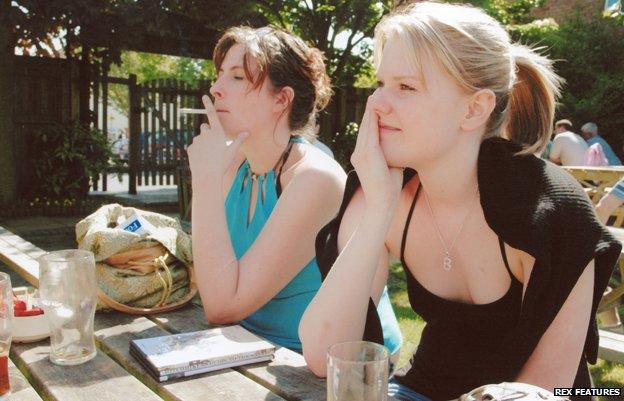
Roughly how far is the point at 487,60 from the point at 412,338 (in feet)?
9.48

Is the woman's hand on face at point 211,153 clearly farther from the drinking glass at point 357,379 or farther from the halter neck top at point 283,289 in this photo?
the drinking glass at point 357,379

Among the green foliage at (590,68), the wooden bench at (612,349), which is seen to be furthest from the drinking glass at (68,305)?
the green foliage at (590,68)

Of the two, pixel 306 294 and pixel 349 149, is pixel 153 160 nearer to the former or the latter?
pixel 349 149

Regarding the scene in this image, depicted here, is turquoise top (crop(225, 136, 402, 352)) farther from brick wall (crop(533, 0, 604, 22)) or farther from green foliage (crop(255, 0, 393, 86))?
brick wall (crop(533, 0, 604, 22))

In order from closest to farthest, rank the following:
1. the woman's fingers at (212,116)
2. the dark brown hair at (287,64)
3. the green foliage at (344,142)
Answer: the woman's fingers at (212,116), the dark brown hair at (287,64), the green foliage at (344,142)

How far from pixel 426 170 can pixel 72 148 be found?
8743mm

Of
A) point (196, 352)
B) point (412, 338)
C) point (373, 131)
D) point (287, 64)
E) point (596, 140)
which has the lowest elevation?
point (412, 338)

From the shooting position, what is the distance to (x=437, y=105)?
5.26 ft

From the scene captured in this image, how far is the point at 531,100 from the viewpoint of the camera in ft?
5.88

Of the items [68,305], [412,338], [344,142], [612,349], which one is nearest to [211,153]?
[68,305]

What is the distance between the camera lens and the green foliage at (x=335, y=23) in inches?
444

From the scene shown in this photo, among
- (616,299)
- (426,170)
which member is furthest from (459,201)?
(616,299)

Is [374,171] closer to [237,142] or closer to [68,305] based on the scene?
[237,142]

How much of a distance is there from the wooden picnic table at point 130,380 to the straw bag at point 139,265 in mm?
180
